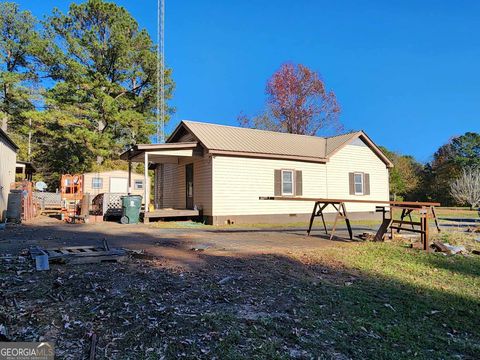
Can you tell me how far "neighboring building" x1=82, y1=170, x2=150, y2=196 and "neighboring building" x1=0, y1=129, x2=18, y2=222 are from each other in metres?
5.85

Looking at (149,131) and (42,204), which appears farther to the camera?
(149,131)

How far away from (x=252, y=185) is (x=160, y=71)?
1904cm

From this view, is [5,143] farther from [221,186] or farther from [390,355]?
[390,355]

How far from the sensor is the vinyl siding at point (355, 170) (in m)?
18.7

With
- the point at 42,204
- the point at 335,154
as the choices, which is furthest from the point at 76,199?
the point at 335,154

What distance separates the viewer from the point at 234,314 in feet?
13.1

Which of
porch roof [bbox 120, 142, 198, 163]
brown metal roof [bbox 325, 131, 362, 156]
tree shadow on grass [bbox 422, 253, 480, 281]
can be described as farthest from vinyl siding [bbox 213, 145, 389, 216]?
tree shadow on grass [bbox 422, 253, 480, 281]

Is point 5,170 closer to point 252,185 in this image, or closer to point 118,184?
point 118,184

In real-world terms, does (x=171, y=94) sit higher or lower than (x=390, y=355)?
higher

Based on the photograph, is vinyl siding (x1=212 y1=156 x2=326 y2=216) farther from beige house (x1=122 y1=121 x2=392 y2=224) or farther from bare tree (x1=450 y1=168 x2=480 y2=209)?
bare tree (x1=450 y1=168 x2=480 y2=209)

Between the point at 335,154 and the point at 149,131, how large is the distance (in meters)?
17.0

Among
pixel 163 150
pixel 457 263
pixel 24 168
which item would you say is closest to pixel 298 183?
pixel 163 150

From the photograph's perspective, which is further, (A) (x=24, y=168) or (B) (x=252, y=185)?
(A) (x=24, y=168)

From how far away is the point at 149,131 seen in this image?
97.6 feet
